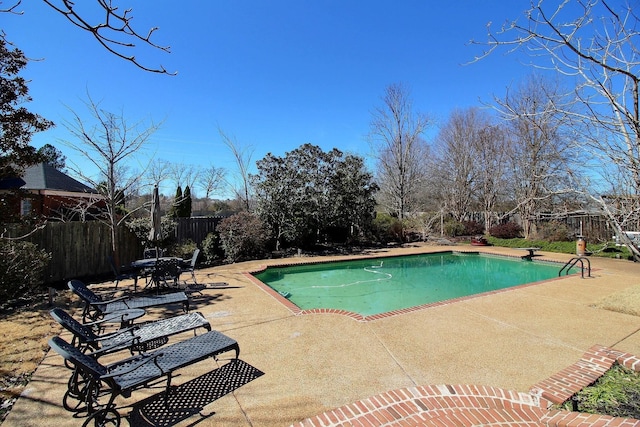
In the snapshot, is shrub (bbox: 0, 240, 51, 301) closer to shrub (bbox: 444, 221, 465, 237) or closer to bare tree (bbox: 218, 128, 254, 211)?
bare tree (bbox: 218, 128, 254, 211)

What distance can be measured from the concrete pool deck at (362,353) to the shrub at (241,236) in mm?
5375

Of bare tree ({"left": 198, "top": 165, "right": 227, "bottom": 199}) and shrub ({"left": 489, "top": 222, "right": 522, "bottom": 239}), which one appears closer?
shrub ({"left": 489, "top": 222, "right": 522, "bottom": 239})

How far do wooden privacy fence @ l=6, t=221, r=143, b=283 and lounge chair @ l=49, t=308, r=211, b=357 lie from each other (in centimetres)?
566

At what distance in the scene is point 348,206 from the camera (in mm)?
16141

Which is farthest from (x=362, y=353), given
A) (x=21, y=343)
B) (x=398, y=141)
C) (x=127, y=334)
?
(x=398, y=141)

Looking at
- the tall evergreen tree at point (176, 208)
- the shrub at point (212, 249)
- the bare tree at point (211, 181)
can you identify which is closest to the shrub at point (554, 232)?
the shrub at point (212, 249)

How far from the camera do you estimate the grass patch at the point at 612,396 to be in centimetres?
255

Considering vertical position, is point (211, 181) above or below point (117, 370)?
above

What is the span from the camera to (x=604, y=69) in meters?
2.04

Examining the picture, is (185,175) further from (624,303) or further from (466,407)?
Result: (466,407)

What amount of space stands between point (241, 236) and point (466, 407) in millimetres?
10311

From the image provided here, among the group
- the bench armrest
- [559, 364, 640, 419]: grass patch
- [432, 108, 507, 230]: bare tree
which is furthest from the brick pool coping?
[432, 108, 507, 230]: bare tree

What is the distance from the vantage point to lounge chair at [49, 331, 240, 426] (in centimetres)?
234

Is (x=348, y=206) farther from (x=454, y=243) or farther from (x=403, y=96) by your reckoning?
(x=403, y=96)
